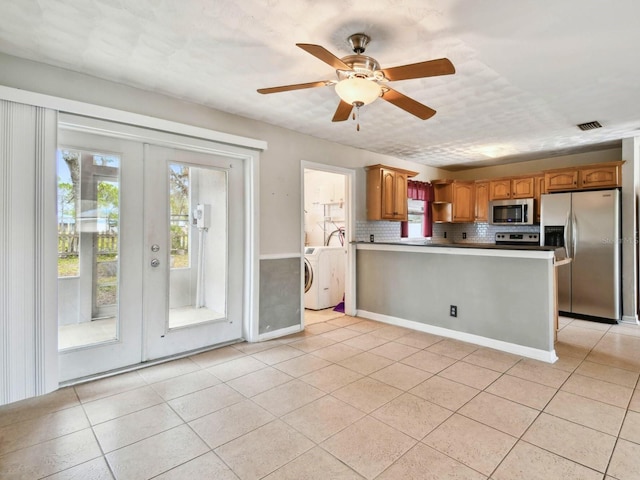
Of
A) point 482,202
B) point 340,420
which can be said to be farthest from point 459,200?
point 340,420

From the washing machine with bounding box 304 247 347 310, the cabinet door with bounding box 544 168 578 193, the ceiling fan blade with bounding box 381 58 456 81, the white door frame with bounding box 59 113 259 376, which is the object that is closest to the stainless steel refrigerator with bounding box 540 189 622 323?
the cabinet door with bounding box 544 168 578 193

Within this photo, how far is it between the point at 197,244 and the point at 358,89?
7.03 feet

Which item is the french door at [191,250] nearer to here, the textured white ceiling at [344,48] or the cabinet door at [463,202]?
the textured white ceiling at [344,48]

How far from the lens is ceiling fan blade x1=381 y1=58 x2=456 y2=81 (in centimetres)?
169

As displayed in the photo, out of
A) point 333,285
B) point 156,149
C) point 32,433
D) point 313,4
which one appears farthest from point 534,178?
point 32,433

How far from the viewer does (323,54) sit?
5.46 feet

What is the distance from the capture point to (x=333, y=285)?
5375 mm

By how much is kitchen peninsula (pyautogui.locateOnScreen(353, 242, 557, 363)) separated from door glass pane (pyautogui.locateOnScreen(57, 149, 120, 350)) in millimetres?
2975

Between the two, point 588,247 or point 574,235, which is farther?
point 574,235

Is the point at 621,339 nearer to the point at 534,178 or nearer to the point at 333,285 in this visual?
the point at 534,178

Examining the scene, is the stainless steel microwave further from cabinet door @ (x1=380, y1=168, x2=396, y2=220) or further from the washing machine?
the washing machine

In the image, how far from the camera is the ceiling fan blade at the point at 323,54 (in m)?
1.58

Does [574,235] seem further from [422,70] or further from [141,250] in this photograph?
[141,250]

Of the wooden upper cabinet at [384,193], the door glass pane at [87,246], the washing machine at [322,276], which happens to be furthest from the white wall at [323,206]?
the door glass pane at [87,246]
